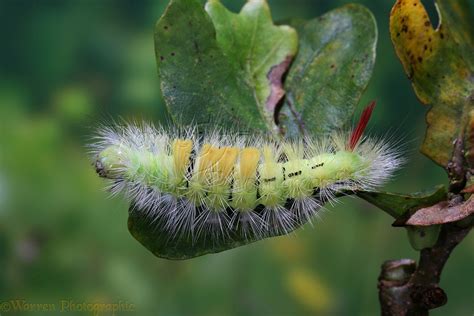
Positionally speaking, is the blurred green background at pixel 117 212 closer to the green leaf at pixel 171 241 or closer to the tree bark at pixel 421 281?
the green leaf at pixel 171 241

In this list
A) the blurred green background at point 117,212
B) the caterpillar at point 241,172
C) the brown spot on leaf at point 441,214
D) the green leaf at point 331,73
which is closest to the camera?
the brown spot on leaf at point 441,214

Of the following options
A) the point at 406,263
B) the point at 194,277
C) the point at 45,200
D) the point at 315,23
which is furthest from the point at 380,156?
the point at 45,200

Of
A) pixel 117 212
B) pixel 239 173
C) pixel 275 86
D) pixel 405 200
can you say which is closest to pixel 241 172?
pixel 239 173

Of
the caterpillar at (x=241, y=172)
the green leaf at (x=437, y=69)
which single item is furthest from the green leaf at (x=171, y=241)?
the green leaf at (x=437, y=69)

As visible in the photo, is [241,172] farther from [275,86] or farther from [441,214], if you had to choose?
[441,214]

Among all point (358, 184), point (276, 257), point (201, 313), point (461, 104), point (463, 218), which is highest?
point (461, 104)

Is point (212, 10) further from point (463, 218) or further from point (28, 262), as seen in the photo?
point (28, 262)
